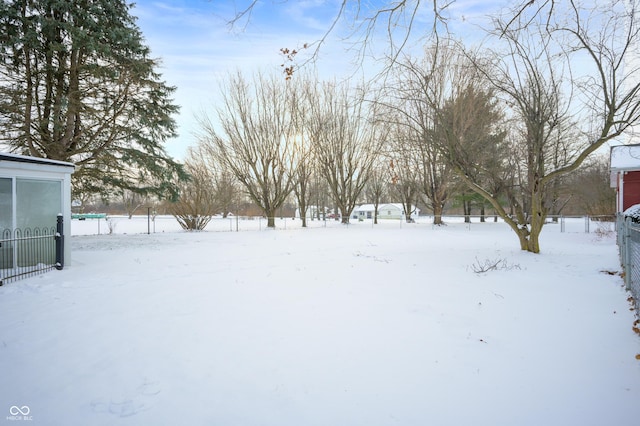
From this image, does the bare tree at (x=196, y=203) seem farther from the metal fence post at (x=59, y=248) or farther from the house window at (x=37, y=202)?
the metal fence post at (x=59, y=248)

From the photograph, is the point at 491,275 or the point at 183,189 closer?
the point at 491,275

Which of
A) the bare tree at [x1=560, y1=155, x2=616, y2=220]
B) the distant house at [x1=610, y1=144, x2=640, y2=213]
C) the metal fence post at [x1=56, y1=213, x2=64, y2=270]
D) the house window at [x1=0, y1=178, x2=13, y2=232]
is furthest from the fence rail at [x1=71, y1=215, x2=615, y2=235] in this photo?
the metal fence post at [x1=56, y1=213, x2=64, y2=270]

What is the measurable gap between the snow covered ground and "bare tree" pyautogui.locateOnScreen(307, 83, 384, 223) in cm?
2081

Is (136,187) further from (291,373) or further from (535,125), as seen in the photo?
(535,125)

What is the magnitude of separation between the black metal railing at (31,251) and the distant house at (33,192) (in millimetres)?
168

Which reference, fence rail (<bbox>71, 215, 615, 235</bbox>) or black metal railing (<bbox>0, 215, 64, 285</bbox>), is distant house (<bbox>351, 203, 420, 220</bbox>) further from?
black metal railing (<bbox>0, 215, 64, 285</bbox>)

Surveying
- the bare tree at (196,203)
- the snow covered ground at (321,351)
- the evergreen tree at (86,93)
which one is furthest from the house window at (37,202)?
the bare tree at (196,203)

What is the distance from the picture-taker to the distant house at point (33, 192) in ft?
25.0

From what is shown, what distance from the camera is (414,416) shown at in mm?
2498

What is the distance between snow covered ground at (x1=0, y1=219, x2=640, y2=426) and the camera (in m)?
2.57

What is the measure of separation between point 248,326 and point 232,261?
518 centimetres

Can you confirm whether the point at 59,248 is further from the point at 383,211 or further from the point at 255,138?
the point at 383,211

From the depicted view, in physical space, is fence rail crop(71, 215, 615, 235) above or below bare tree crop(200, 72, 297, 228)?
below

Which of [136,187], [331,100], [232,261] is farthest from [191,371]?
[331,100]
